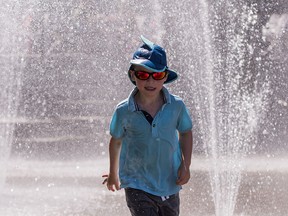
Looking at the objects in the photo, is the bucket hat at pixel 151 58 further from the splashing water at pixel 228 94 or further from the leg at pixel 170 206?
the splashing water at pixel 228 94

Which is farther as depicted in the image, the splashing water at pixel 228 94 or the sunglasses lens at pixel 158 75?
the splashing water at pixel 228 94

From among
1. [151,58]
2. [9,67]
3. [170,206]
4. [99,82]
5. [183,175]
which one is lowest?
[99,82]

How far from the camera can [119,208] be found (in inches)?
198

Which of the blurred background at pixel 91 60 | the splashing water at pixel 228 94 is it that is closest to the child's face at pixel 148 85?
the splashing water at pixel 228 94

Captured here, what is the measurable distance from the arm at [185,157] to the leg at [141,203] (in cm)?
15

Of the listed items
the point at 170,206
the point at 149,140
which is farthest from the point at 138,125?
the point at 170,206

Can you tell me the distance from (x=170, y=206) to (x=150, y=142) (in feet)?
1.03

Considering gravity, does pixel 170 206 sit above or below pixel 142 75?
below

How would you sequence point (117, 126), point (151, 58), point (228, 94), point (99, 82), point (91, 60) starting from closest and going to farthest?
point (151, 58) → point (117, 126) → point (228, 94) → point (99, 82) → point (91, 60)

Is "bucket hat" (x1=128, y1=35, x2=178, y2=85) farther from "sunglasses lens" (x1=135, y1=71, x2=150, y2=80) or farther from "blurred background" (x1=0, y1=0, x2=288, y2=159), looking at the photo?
"blurred background" (x1=0, y1=0, x2=288, y2=159)

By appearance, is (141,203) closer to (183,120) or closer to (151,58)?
(183,120)

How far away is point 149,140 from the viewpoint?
300 cm

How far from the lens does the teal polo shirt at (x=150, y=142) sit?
3002 millimetres

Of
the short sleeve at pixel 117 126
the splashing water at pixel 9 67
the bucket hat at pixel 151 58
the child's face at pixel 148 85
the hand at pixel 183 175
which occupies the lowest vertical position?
the splashing water at pixel 9 67
